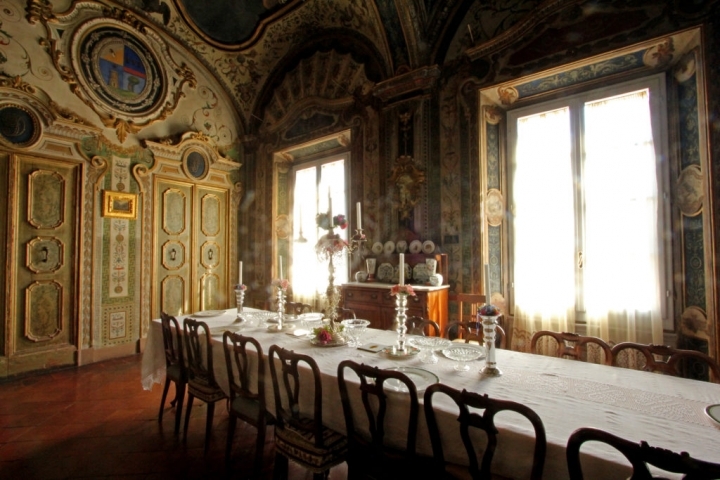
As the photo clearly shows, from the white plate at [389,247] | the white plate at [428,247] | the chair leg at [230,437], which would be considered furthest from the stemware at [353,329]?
the white plate at [389,247]

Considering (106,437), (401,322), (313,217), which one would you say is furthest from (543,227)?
(106,437)

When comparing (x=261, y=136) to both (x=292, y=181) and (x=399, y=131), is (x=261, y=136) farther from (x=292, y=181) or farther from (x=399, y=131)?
(x=399, y=131)

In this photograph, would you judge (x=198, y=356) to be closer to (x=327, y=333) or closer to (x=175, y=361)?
(x=175, y=361)

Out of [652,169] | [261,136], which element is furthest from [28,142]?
[652,169]

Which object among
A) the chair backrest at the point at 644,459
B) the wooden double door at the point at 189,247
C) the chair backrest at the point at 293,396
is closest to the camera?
the chair backrest at the point at 644,459

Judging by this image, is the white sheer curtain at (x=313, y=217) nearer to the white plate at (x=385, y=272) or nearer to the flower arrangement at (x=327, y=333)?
the white plate at (x=385, y=272)

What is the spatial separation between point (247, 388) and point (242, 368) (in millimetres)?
132

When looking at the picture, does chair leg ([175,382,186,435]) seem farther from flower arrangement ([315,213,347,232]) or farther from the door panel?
the door panel

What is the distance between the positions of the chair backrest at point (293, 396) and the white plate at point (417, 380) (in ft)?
1.24

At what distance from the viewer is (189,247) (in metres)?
5.95

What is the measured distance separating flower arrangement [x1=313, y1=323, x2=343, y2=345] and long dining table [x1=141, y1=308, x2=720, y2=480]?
0.38 ft

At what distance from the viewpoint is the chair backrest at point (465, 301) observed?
3777 mm

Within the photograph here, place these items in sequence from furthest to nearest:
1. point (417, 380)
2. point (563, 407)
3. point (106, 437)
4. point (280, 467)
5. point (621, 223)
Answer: point (621, 223), point (106, 437), point (280, 467), point (417, 380), point (563, 407)

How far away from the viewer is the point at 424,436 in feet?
5.14
